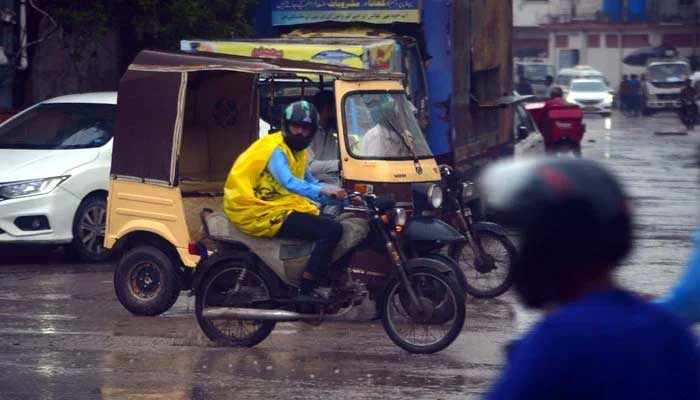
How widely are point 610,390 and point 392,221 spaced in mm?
5932

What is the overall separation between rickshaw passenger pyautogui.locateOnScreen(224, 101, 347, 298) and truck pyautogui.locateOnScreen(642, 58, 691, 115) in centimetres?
4435

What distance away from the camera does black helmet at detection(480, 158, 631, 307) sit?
242 cm

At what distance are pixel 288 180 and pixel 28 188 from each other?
472 centimetres

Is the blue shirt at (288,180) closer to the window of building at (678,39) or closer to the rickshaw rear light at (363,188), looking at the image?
the rickshaw rear light at (363,188)

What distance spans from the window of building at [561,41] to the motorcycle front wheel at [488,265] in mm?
61462

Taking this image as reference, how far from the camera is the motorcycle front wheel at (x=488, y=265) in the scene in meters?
10.3

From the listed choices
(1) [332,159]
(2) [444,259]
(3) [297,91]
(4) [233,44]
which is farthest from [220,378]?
(4) [233,44]

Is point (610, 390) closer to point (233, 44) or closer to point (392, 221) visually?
point (392, 221)

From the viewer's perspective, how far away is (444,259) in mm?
8641

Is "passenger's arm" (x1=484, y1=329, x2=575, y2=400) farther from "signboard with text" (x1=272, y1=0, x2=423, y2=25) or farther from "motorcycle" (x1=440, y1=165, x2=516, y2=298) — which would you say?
"signboard with text" (x1=272, y1=0, x2=423, y2=25)

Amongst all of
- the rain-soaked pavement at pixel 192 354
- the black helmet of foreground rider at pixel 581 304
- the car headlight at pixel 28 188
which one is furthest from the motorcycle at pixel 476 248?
the black helmet of foreground rider at pixel 581 304

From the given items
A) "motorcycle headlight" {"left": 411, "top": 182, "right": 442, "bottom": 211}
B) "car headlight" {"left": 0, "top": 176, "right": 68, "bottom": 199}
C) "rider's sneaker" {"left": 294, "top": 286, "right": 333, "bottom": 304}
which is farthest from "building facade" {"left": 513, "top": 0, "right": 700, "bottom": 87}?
"rider's sneaker" {"left": 294, "top": 286, "right": 333, "bottom": 304}

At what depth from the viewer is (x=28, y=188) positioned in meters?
12.0

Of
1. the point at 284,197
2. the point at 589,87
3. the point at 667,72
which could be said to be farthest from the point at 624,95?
the point at 284,197
